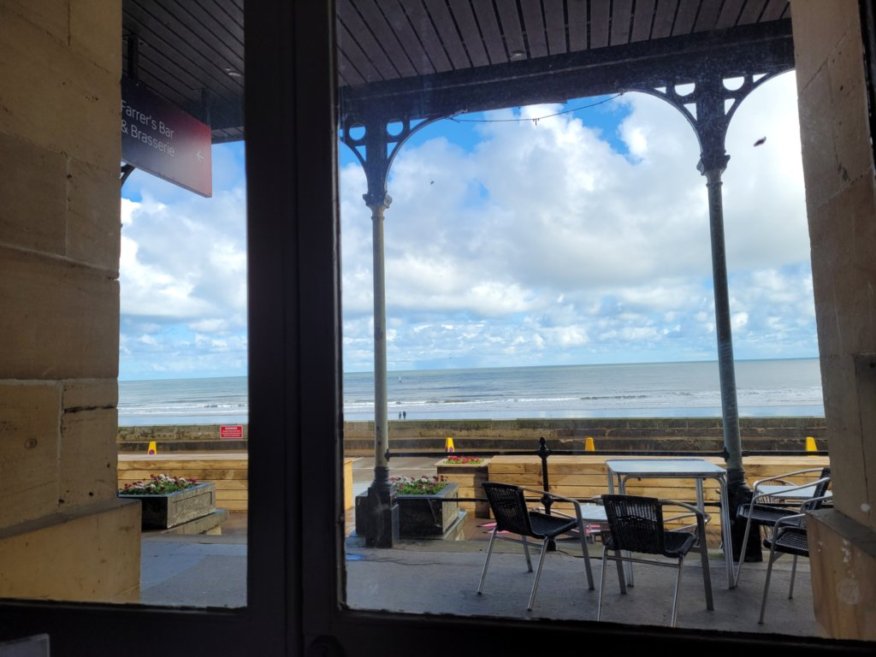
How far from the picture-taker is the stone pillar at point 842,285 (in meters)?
0.72

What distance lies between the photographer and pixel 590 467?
3.90 metres

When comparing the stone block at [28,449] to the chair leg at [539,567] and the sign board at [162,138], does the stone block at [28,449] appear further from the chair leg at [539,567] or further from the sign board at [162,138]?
the chair leg at [539,567]

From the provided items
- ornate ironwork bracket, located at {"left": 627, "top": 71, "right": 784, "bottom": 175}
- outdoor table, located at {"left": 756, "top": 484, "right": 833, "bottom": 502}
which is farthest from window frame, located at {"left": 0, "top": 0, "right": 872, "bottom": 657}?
ornate ironwork bracket, located at {"left": 627, "top": 71, "right": 784, "bottom": 175}

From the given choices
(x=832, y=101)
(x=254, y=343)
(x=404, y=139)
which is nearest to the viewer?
(x=254, y=343)

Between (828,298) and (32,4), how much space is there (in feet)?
4.78

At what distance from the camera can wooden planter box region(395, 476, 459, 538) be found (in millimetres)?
3512

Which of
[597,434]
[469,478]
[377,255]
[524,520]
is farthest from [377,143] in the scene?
[597,434]

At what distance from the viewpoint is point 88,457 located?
106cm

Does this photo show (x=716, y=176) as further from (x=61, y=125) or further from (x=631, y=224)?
(x=61, y=125)

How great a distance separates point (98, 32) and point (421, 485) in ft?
10.2

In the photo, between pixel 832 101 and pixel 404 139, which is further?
pixel 404 139

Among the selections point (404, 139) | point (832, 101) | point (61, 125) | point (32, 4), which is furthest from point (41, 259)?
point (404, 139)

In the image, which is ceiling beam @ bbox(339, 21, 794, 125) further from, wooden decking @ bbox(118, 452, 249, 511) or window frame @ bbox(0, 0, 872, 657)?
window frame @ bbox(0, 0, 872, 657)

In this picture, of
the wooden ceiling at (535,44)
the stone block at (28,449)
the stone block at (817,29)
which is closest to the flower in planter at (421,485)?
the wooden ceiling at (535,44)
